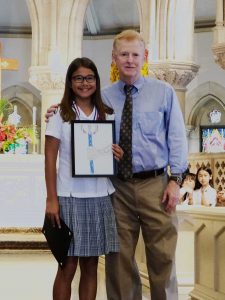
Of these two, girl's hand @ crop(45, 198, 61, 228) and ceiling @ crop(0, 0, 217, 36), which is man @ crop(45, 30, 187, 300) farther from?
ceiling @ crop(0, 0, 217, 36)

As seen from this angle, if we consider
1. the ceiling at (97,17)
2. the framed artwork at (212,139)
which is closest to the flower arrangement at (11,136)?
the framed artwork at (212,139)

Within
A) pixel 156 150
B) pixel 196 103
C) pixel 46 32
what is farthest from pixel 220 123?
pixel 156 150

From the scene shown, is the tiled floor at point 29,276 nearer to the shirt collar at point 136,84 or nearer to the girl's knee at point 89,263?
the girl's knee at point 89,263

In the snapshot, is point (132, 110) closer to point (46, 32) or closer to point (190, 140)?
point (46, 32)

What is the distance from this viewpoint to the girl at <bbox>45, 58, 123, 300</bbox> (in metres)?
4.77

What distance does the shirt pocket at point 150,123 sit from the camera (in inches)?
192

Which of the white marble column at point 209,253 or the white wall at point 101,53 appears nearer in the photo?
the white marble column at point 209,253

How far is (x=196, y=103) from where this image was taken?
24625 millimetres

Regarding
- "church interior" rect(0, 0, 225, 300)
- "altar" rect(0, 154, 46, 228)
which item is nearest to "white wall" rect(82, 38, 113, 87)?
"church interior" rect(0, 0, 225, 300)

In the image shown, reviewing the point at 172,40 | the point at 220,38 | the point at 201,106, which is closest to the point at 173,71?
the point at 172,40

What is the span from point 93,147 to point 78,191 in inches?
9.8

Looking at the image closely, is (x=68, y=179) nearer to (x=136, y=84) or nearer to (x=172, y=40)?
(x=136, y=84)

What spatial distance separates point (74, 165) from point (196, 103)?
791 inches

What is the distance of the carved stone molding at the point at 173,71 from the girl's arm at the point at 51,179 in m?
11.4
